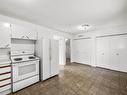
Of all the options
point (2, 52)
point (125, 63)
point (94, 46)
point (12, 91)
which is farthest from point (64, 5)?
point (125, 63)

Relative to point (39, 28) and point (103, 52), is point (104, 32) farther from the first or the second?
point (39, 28)

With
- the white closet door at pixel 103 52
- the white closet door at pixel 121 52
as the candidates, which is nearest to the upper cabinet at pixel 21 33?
the white closet door at pixel 103 52

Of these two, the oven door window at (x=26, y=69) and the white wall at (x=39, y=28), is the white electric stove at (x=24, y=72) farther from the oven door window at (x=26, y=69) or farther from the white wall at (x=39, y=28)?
the white wall at (x=39, y=28)

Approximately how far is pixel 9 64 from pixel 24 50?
1004 mm

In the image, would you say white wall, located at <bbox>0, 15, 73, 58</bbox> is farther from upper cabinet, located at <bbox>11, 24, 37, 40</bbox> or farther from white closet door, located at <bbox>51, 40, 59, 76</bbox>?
white closet door, located at <bbox>51, 40, 59, 76</bbox>

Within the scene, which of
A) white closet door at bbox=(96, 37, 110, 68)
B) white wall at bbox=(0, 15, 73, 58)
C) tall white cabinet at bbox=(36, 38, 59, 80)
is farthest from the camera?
white closet door at bbox=(96, 37, 110, 68)

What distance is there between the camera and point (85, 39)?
5.45 metres

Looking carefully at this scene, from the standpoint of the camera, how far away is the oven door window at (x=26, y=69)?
230 cm

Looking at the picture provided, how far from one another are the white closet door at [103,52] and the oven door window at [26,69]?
13.0 feet

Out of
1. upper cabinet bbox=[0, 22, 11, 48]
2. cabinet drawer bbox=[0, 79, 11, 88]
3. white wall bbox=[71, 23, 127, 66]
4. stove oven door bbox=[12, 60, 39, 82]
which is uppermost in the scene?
white wall bbox=[71, 23, 127, 66]

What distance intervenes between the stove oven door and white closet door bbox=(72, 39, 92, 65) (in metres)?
3.78

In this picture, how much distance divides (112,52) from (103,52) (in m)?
0.48

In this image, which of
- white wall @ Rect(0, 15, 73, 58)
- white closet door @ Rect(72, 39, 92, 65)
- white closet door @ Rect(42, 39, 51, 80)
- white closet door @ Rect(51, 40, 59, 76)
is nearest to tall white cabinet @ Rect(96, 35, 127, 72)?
white closet door @ Rect(72, 39, 92, 65)

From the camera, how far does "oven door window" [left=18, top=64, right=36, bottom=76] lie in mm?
2303
